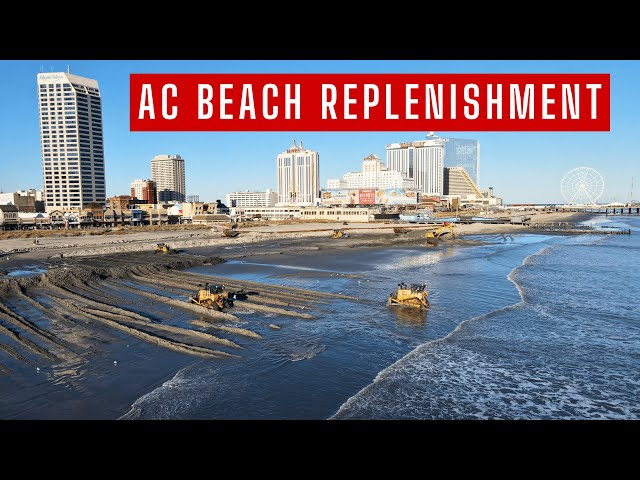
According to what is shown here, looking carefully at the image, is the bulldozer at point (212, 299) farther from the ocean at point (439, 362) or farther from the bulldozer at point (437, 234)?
the bulldozer at point (437, 234)

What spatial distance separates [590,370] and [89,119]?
221m

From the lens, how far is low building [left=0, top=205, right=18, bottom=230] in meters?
98.2

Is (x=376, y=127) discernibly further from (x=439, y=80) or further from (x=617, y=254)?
(x=617, y=254)

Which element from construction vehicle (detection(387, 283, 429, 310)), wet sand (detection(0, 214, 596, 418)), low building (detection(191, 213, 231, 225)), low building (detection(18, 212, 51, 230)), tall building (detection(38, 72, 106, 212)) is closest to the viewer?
wet sand (detection(0, 214, 596, 418))

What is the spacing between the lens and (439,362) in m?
17.9

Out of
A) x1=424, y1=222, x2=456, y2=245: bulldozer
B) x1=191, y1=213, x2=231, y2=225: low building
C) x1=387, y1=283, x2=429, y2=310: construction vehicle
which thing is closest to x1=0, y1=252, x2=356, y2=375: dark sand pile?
x1=387, y1=283, x2=429, y2=310: construction vehicle

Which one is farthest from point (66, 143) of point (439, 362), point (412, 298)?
point (439, 362)

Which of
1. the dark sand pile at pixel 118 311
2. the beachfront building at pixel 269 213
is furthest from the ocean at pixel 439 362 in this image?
the beachfront building at pixel 269 213

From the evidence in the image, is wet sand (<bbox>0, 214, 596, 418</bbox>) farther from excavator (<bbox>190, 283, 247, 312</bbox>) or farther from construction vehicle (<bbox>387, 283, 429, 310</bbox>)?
construction vehicle (<bbox>387, 283, 429, 310</bbox>)

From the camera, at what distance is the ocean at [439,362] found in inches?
551

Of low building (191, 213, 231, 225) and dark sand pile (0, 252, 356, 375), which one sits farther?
low building (191, 213, 231, 225)

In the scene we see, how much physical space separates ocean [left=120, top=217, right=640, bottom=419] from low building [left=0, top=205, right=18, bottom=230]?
93.7 m
